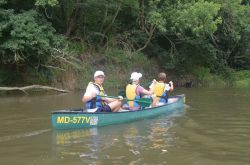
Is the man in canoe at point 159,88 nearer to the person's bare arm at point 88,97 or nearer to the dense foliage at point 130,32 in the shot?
the person's bare arm at point 88,97

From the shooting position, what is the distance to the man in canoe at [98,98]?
12211 millimetres

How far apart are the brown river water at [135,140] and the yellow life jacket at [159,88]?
2.91 feet

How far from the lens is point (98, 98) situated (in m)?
12.5

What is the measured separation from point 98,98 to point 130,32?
54.0 ft

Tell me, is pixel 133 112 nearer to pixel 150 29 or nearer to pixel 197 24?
pixel 197 24

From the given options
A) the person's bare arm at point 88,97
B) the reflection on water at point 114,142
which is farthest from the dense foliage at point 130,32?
the reflection on water at point 114,142

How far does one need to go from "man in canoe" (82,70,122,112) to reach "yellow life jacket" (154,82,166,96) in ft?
9.90

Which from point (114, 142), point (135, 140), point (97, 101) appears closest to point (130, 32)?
point (97, 101)

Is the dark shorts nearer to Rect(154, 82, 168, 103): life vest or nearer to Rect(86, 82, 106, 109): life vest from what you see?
Rect(86, 82, 106, 109): life vest

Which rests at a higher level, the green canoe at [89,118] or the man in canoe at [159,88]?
the man in canoe at [159,88]

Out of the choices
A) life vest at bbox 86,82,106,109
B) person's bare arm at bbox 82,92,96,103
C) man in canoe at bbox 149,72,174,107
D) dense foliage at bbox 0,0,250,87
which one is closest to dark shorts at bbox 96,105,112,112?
life vest at bbox 86,82,106,109

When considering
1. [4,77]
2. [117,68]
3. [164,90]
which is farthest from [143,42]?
[164,90]

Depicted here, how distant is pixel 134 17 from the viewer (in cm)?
2820

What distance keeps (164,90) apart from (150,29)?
11956mm
